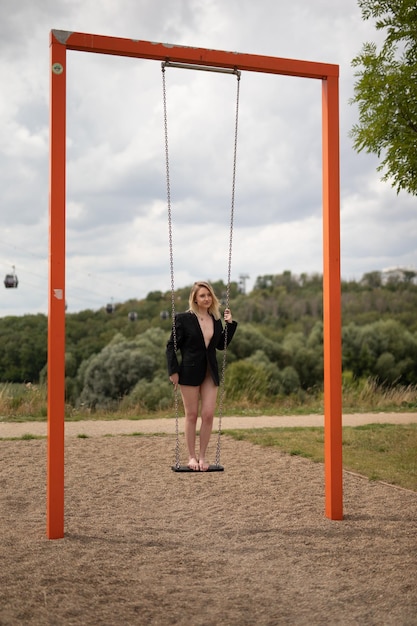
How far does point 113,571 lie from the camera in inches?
169

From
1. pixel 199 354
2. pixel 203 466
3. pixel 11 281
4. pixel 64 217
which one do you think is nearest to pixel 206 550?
pixel 203 466

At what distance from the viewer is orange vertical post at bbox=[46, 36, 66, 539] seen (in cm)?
495

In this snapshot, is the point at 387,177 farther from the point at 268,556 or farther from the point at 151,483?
the point at 268,556

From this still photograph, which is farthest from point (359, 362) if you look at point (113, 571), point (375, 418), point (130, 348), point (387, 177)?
point (113, 571)

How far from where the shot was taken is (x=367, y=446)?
9117mm

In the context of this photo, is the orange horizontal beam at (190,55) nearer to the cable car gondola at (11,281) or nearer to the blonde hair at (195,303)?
the blonde hair at (195,303)

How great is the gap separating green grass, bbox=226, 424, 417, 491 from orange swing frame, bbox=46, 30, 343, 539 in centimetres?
198

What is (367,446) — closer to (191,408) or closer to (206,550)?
(191,408)

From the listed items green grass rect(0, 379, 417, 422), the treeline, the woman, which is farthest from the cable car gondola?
the woman

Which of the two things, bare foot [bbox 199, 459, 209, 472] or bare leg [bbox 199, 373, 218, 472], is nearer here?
bare foot [bbox 199, 459, 209, 472]

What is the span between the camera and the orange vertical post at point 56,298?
4.95 meters

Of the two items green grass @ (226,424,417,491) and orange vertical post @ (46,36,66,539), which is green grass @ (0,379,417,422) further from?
orange vertical post @ (46,36,66,539)

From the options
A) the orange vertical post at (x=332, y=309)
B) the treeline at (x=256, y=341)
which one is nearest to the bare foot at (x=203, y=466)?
the orange vertical post at (x=332, y=309)

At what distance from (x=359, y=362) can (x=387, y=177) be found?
26.4 meters
